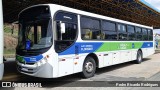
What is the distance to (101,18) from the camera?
10.8 m

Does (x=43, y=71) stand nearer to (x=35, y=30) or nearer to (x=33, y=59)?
(x=33, y=59)

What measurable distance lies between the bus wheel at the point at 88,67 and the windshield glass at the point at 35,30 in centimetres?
240

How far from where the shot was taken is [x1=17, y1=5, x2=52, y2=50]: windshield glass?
7.74 meters

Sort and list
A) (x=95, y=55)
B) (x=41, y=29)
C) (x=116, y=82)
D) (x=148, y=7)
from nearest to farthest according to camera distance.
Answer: (x=41, y=29), (x=116, y=82), (x=95, y=55), (x=148, y=7)

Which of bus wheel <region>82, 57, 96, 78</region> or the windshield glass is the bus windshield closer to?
the windshield glass

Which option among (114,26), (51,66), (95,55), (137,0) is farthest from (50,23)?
(137,0)

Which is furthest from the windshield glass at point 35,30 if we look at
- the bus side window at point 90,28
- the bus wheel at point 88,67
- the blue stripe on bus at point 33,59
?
the bus wheel at point 88,67

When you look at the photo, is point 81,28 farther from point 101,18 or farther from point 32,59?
point 32,59

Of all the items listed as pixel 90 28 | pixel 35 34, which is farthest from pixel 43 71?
pixel 90 28

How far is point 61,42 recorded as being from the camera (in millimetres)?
7992

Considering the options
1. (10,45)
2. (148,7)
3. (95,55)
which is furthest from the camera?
(10,45)

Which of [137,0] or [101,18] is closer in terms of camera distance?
[101,18]

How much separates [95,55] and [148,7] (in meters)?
12.4

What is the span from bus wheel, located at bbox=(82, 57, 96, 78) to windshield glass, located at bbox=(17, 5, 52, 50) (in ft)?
7.86
